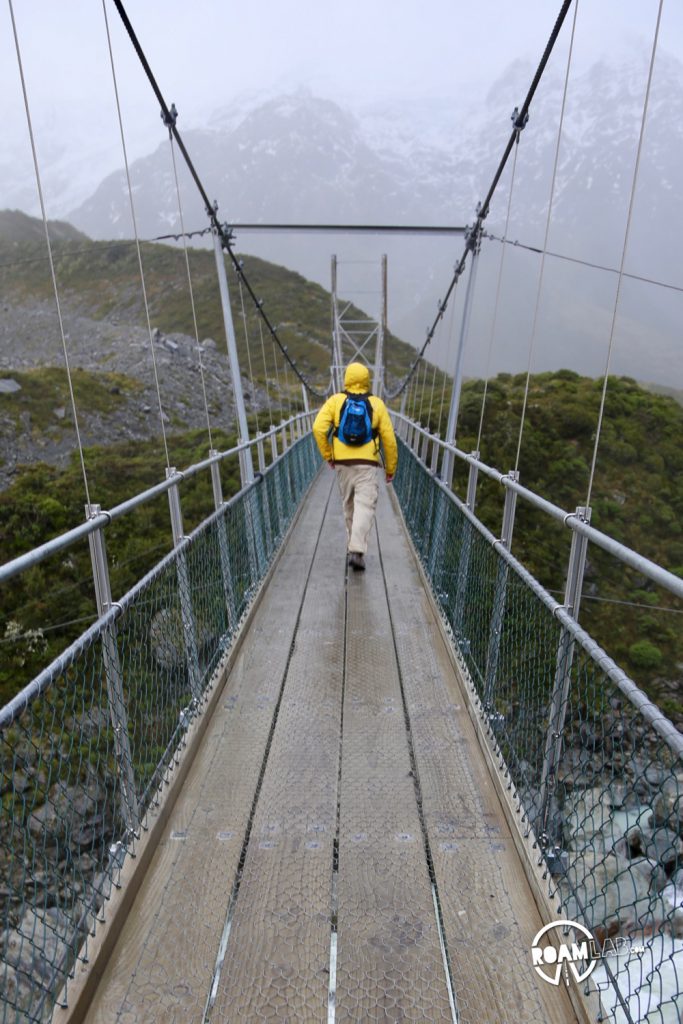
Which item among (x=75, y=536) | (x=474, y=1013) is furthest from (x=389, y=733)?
(x=75, y=536)

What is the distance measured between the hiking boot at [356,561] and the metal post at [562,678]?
9.17 feet

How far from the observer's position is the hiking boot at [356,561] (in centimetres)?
459

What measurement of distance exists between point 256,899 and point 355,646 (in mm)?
1742

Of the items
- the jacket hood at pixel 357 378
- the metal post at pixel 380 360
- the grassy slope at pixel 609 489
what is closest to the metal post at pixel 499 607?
the jacket hood at pixel 357 378

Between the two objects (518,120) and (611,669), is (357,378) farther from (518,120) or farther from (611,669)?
(611,669)

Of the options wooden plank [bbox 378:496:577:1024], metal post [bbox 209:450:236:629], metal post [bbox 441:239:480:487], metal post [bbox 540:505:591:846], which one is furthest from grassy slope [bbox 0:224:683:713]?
metal post [bbox 540:505:591:846]

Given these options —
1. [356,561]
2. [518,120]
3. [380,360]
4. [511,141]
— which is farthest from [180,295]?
[356,561]

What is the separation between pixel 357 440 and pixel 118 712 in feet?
8.73

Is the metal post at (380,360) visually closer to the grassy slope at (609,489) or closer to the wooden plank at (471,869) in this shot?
the grassy slope at (609,489)

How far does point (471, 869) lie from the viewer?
179cm

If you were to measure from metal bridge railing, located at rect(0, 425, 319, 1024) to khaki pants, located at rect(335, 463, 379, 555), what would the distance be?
1.91 ft

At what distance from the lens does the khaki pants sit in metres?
4.27

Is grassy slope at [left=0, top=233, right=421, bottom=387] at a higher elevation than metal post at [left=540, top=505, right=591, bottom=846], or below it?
higher

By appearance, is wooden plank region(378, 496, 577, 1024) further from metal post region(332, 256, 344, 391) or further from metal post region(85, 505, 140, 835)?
metal post region(332, 256, 344, 391)
